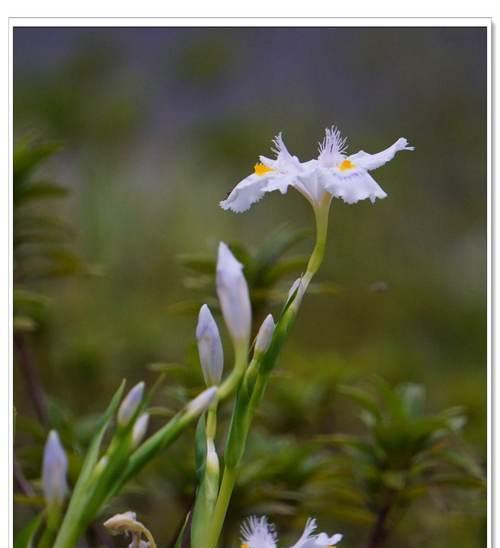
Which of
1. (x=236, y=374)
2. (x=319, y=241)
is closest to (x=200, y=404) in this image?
(x=236, y=374)

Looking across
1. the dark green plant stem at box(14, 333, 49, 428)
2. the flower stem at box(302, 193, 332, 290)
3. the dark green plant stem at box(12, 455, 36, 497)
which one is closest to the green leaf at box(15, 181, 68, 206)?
the dark green plant stem at box(14, 333, 49, 428)

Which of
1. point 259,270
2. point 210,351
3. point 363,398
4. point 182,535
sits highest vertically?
point 259,270

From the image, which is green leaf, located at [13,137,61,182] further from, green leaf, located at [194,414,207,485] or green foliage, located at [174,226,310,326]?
green leaf, located at [194,414,207,485]

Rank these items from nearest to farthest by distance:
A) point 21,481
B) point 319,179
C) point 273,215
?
point 319,179
point 21,481
point 273,215

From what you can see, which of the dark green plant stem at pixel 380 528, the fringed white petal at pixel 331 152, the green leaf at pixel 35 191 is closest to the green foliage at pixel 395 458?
the dark green plant stem at pixel 380 528

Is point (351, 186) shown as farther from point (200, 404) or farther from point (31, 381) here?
point (31, 381)
